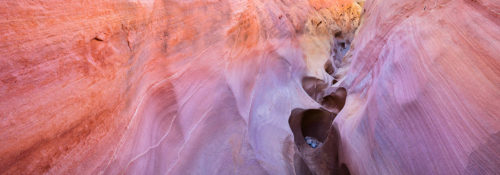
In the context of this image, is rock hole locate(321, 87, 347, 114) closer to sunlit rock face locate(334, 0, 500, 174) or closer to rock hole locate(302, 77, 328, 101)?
rock hole locate(302, 77, 328, 101)

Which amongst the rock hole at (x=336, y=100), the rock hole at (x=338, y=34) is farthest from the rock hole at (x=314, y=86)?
the rock hole at (x=338, y=34)

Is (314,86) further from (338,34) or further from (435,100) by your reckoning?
(338,34)

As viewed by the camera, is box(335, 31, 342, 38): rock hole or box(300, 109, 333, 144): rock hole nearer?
box(300, 109, 333, 144): rock hole

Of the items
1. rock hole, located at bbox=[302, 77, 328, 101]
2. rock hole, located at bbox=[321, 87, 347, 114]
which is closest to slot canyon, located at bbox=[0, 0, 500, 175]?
rock hole, located at bbox=[321, 87, 347, 114]

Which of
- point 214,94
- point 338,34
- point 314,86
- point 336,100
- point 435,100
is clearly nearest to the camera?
point 435,100

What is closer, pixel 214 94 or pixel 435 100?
pixel 435 100

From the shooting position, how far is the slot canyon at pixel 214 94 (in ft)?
3.85

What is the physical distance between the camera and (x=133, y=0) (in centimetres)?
180

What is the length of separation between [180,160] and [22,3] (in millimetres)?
1515

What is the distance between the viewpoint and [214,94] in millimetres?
2785

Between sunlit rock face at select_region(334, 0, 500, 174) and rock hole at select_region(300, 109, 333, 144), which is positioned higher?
sunlit rock face at select_region(334, 0, 500, 174)

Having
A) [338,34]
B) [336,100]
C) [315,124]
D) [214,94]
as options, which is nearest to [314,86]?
[336,100]

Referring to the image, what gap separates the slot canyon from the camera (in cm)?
117

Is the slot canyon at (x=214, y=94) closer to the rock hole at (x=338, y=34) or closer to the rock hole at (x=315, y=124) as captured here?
the rock hole at (x=315, y=124)
